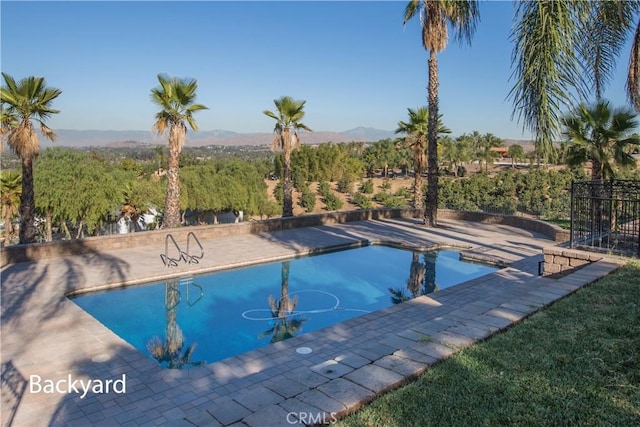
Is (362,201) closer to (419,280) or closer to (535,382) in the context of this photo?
(419,280)

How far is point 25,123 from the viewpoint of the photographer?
40.3 ft

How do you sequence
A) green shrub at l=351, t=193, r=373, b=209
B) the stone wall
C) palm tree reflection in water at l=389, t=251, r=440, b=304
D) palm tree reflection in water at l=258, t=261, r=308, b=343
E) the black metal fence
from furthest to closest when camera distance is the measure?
1. green shrub at l=351, t=193, r=373, b=209
2. the stone wall
3. palm tree reflection in water at l=389, t=251, r=440, b=304
4. the black metal fence
5. palm tree reflection in water at l=258, t=261, r=308, b=343

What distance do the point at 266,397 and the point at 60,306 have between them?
5988 millimetres

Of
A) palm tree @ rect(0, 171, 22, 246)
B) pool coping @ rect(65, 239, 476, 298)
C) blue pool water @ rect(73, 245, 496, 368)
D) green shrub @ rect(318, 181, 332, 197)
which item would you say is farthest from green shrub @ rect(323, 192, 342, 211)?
blue pool water @ rect(73, 245, 496, 368)

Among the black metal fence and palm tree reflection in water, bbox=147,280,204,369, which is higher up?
the black metal fence

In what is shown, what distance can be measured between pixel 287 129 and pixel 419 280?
9063 millimetres

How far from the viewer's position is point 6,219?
904 inches

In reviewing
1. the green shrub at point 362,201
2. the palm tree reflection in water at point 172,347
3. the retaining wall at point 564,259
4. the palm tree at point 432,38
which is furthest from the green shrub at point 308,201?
the retaining wall at point 564,259

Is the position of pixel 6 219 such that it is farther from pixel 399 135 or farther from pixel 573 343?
pixel 573 343

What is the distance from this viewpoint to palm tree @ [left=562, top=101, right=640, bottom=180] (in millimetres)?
11484

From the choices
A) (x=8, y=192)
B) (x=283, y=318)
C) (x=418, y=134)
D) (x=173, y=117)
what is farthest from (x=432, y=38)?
(x=8, y=192)

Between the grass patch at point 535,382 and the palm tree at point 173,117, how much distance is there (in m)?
12.0

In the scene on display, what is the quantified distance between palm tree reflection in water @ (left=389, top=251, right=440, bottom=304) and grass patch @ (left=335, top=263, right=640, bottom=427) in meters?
5.14

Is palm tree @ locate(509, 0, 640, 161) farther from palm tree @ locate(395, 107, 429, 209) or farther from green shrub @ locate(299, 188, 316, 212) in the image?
green shrub @ locate(299, 188, 316, 212)
